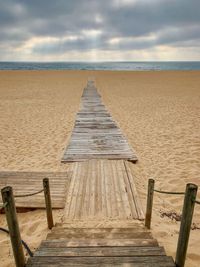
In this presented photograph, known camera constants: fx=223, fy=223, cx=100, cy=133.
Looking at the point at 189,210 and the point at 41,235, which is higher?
the point at 189,210

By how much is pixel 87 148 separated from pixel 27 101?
41.9 feet

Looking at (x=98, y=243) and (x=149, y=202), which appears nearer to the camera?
(x=98, y=243)

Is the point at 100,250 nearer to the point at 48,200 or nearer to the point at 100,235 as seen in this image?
the point at 100,235

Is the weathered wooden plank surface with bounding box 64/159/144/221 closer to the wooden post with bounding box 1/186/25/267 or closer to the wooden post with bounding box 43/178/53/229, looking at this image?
the wooden post with bounding box 43/178/53/229

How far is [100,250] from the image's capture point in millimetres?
2947

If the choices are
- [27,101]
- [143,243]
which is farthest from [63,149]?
[27,101]

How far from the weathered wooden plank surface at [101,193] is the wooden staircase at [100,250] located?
83cm

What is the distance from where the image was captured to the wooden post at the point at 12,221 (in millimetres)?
2541

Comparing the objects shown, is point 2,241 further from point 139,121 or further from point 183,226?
point 139,121

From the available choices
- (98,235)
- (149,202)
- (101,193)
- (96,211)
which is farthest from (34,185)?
(149,202)

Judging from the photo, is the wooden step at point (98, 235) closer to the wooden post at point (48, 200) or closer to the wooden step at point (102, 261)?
the wooden post at point (48, 200)

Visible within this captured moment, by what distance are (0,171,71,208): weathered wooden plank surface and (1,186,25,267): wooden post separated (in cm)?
205

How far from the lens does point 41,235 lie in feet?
13.1

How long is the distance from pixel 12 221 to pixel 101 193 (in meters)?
2.81
